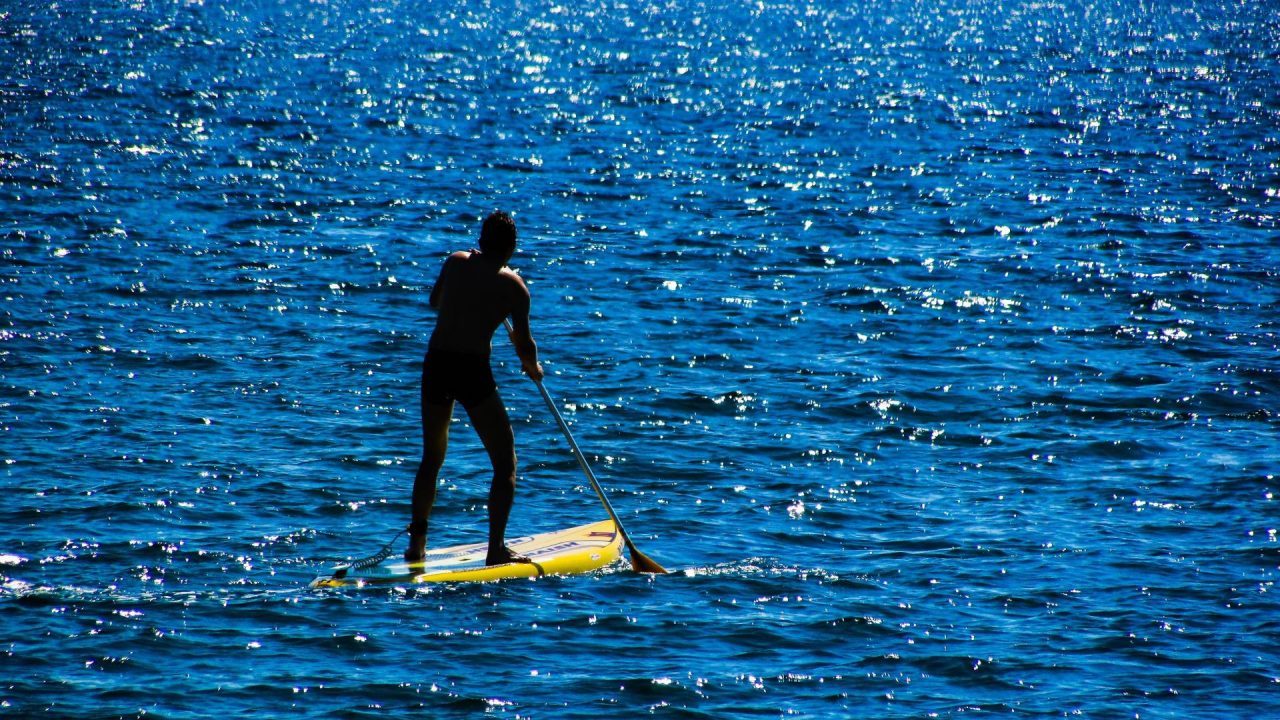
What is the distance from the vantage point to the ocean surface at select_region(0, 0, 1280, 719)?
29.9ft

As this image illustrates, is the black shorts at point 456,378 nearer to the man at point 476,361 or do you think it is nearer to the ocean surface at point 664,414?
the man at point 476,361

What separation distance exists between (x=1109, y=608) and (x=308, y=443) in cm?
699

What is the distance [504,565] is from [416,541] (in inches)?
25.1

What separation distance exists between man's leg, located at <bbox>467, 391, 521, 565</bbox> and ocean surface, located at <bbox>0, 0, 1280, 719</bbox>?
1.41 ft

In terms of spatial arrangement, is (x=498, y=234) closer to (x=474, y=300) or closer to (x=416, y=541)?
(x=474, y=300)

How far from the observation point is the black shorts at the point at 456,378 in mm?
10242

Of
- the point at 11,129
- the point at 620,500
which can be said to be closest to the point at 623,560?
the point at 620,500

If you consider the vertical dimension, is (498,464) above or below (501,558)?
above

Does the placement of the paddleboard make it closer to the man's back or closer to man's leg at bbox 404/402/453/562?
man's leg at bbox 404/402/453/562

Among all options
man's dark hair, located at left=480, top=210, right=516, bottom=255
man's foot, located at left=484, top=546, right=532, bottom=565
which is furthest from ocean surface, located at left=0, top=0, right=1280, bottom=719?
man's dark hair, located at left=480, top=210, right=516, bottom=255

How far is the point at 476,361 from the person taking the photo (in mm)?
10242

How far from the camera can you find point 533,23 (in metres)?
74.6

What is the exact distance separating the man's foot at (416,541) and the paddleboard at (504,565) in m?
0.05

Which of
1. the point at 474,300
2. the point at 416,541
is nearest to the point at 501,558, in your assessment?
A: the point at 416,541
